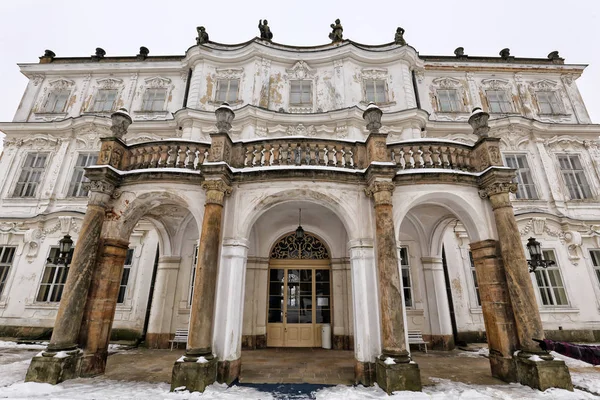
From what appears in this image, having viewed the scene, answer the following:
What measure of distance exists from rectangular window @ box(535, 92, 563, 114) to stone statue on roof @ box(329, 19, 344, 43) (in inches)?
384

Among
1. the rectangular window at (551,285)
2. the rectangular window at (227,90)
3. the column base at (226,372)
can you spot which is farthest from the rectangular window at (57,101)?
the rectangular window at (551,285)

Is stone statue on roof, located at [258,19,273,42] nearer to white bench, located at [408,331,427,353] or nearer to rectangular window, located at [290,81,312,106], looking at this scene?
rectangular window, located at [290,81,312,106]

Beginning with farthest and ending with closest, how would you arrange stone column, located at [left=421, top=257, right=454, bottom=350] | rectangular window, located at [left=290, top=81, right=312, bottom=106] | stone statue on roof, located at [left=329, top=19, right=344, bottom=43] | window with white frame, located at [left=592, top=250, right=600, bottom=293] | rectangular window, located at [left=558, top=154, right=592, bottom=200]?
stone statue on roof, located at [left=329, top=19, right=344, bottom=43] < rectangular window, located at [left=290, top=81, right=312, bottom=106] < rectangular window, located at [left=558, top=154, right=592, bottom=200] < window with white frame, located at [left=592, top=250, right=600, bottom=293] < stone column, located at [left=421, top=257, right=454, bottom=350]

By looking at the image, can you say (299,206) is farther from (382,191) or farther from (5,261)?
(5,261)

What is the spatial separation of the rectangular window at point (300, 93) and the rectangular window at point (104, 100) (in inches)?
329

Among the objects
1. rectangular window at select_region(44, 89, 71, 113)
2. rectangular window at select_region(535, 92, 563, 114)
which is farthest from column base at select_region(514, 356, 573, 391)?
rectangular window at select_region(44, 89, 71, 113)

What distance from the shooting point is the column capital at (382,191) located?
648cm

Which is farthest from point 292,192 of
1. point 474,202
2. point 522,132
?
point 522,132

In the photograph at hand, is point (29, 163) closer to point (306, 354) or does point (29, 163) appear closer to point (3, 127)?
point (3, 127)

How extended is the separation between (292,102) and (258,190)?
23.3ft

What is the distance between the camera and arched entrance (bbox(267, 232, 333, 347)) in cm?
977

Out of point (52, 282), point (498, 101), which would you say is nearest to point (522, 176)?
point (498, 101)

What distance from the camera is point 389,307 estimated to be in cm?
584

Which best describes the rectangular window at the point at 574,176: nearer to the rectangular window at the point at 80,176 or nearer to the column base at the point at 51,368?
the column base at the point at 51,368
